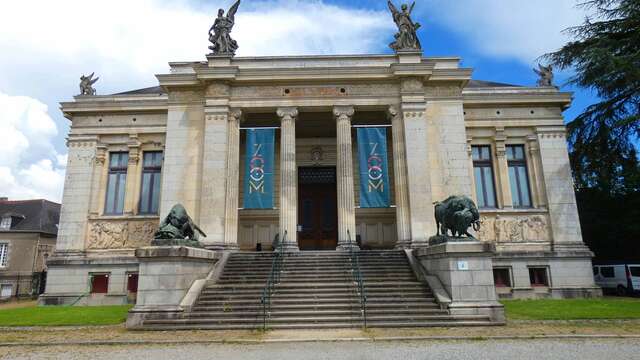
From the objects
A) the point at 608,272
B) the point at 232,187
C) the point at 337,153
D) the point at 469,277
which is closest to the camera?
the point at 469,277

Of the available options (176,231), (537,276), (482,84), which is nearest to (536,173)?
(537,276)

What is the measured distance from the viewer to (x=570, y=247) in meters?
18.2

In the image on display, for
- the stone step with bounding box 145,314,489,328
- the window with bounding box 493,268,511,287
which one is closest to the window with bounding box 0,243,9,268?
the stone step with bounding box 145,314,489,328

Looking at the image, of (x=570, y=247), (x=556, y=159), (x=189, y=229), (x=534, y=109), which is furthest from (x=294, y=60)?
(x=570, y=247)

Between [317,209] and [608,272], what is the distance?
15.6 m

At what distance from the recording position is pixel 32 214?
3191cm

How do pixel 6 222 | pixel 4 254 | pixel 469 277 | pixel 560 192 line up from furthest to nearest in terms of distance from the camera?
pixel 6 222 < pixel 4 254 < pixel 560 192 < pixel 469 277

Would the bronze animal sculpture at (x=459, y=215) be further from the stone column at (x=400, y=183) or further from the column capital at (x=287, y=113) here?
the column capital at (x=287, y=113)

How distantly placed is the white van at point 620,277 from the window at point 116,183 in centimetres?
2493

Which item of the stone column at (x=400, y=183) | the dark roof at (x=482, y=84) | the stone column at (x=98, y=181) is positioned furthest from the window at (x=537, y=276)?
the stone column at (x=98, y=181)

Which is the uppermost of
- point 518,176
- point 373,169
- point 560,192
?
point 518,176

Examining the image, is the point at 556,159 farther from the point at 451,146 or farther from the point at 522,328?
the point at 522,328

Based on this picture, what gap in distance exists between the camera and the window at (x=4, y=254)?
28000mm

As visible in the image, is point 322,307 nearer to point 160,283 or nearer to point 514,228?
point 160,283
